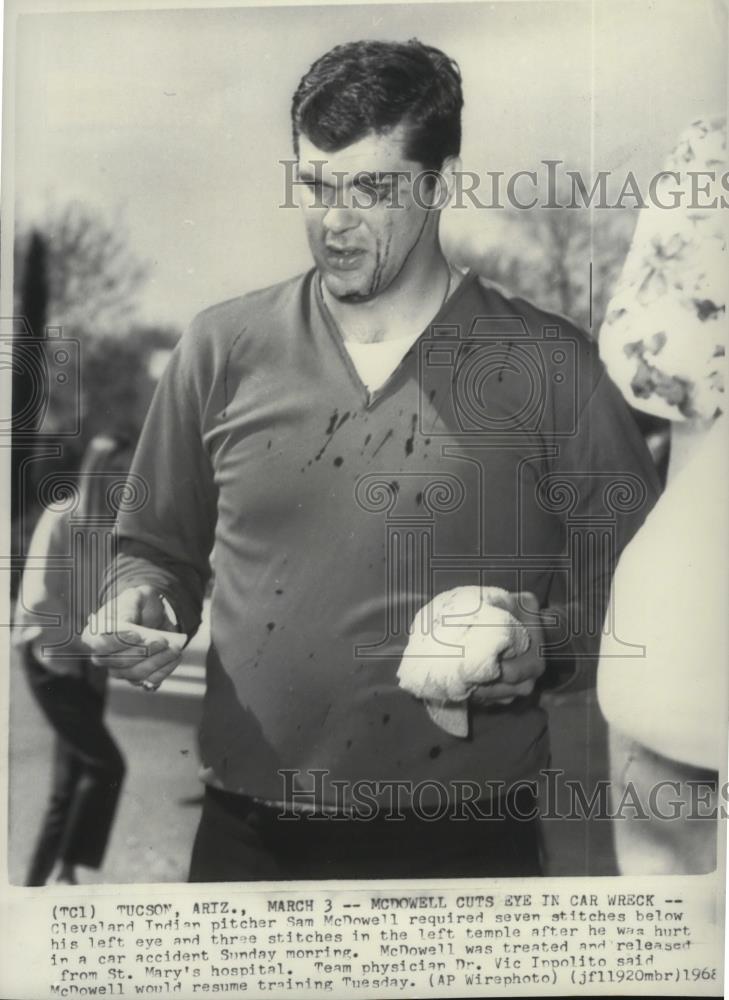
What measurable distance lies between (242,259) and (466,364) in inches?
21.2

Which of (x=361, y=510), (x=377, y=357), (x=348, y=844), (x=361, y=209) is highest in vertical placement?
(x=361, y=209)

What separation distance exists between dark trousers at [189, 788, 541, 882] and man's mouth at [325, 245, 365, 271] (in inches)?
46.3

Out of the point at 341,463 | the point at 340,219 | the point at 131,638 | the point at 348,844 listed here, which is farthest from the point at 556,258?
the point at 348,844

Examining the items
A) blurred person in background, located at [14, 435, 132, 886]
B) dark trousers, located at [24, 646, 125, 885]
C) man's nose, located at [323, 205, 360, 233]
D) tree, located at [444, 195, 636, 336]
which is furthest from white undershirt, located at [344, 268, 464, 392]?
dark trousers, located at [24, 646, 125, 885]

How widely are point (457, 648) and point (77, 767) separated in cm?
87

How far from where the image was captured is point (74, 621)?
306cm

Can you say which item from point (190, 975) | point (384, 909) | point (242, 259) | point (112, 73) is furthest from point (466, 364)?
point (190, 975)

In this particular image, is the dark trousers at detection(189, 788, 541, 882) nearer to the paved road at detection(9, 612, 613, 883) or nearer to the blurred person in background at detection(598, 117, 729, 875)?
the paved road at detection(9, 612, 613, 883)

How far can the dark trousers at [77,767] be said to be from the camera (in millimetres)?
3064

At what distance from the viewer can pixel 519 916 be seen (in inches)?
122

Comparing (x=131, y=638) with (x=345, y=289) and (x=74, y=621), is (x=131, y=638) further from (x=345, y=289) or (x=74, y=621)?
(x=345, y=289)

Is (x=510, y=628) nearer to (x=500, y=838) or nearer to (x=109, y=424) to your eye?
(x=500, y=838)

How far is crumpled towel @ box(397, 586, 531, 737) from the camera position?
2.99m

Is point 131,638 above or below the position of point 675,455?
below
